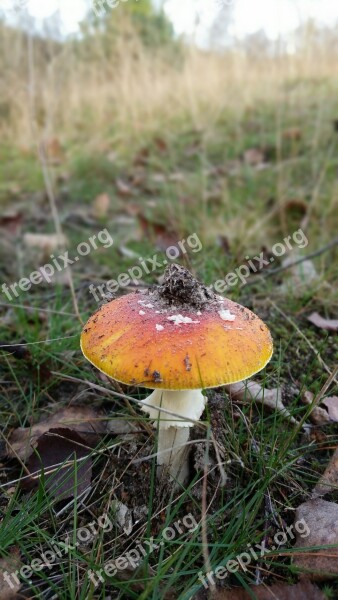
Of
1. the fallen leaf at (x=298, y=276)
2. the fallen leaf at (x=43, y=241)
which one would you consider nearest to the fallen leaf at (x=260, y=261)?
the fallen leaf at (x=298, y=276)

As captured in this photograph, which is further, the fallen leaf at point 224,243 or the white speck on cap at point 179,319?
the fallen leaf at point 224,243

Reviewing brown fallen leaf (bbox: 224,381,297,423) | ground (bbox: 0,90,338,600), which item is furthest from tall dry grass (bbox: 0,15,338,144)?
brown fallen leaf (bbox: 224,381,297,423)

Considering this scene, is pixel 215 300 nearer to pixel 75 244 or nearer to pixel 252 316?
pixel 252 316

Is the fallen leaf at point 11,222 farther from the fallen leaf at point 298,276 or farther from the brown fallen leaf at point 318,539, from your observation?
the brown fallen leaf at point 318,539

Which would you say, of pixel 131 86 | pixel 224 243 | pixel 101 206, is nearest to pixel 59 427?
pixel 224 243

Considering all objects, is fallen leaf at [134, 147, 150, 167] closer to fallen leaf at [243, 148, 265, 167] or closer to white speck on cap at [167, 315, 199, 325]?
fallen leaf at [243, 148, 265, 167]

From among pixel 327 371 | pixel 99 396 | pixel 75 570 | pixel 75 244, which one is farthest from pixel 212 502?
pixel 75 244

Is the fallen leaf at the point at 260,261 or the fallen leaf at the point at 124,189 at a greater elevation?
the fallen leaf at the point at 124,189

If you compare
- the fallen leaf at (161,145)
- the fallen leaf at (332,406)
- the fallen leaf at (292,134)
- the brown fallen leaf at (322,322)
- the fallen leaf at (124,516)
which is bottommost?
the fallen leaf at (124,516)
